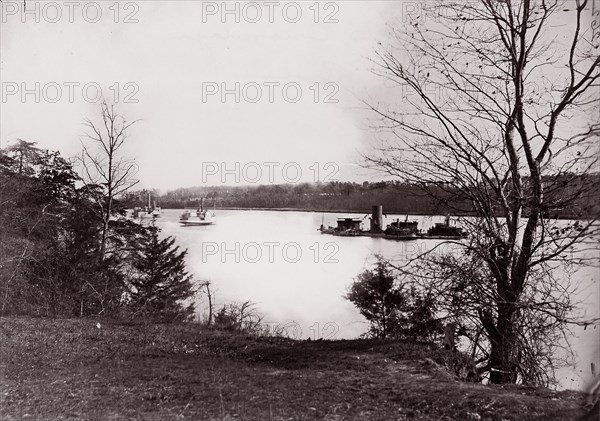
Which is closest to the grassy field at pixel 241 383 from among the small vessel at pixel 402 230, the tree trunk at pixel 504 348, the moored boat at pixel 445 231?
the tree trunk at pixel 504 348

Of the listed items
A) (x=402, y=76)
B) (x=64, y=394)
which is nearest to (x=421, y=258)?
(x=402, y=76)

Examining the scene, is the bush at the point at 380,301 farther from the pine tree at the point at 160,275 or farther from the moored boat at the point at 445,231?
the pine tree at the point at 160,275

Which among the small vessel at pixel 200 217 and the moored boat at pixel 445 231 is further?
the small vessel at pixel 200 217

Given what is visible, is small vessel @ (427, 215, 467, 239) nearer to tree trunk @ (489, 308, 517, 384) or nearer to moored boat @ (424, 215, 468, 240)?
moored boat @ (424, 215, 468, 240)

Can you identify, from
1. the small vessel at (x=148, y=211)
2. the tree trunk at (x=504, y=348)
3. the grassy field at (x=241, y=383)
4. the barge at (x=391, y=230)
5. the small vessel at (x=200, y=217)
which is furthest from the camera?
the small vessel at (x=148, y=211)

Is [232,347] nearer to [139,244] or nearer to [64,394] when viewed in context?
[64,394]

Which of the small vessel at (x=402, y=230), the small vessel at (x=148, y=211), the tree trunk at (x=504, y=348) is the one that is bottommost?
the tree trunk at (x=504, y=348)

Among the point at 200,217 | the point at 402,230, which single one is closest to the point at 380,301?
the point at 402,230

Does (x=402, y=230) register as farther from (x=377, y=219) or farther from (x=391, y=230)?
(x=377, y=219)
